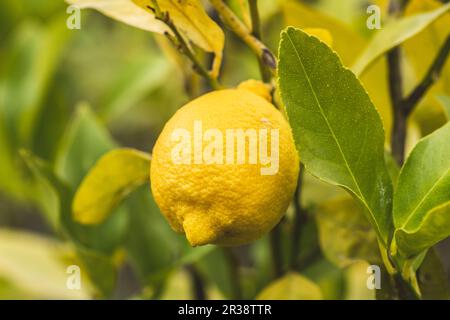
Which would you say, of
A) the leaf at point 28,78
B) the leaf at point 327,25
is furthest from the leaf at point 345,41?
the leaf at point 28,78

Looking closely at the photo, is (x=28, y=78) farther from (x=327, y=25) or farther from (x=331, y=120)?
(x=331, y=120)

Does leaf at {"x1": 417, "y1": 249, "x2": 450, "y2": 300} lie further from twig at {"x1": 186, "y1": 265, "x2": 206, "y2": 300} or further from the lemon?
twig at {"x1": 186, "y1": 265, "x2": 206, "y2": 300}

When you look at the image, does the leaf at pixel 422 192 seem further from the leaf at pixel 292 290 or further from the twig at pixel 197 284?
the twig at pixel 197 284

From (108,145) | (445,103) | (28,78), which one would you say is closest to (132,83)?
(28,78)

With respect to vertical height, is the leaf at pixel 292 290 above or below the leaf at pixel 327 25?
below
